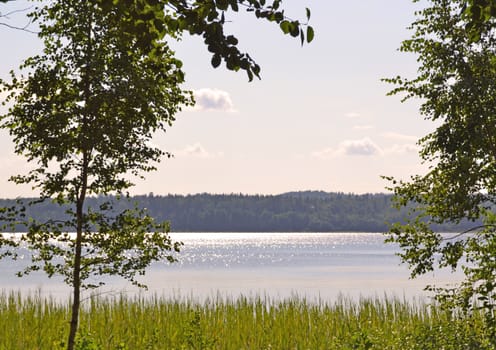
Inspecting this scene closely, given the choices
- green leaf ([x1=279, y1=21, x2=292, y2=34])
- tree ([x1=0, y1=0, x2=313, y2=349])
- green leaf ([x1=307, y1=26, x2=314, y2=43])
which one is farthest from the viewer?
tree ([x1=0, y1=0, x2=313, y2=349])

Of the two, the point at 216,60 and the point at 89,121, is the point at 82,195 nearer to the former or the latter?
the point at 89,121

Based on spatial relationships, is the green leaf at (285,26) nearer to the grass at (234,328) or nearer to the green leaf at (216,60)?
the green leaf at (216,60)

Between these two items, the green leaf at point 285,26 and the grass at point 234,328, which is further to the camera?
the grass at point 234,328

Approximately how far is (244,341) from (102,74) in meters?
7.91

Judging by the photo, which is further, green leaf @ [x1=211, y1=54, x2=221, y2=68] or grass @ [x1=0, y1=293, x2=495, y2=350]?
grass @ [x1=0, y1=293, x2=495, y2=350]

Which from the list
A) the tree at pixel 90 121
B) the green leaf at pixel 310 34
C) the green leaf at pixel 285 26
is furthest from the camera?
the tree at pixel 90 121

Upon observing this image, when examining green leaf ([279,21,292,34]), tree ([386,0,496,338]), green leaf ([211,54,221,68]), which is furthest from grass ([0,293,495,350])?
green leaf ([279,21,292,34])

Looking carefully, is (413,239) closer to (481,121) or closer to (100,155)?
(481,121)

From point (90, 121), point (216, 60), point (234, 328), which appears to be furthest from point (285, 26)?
point (234, 328)

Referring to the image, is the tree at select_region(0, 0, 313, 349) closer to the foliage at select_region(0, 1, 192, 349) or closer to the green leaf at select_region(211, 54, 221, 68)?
the foliage at select_region(0, 1, 192, 349)

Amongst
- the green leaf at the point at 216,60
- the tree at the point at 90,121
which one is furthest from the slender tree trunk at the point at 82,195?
the green leaf at the point at 216,60

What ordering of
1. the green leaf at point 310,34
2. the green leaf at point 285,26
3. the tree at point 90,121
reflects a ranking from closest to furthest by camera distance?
the green leaf at point 310,34 < the green leaf at point 285,26 < the tree at point 90,121

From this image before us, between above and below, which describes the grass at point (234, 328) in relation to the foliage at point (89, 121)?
below

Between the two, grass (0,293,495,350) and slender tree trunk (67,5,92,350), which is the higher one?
slender tree trunk (67,5,92,350)
